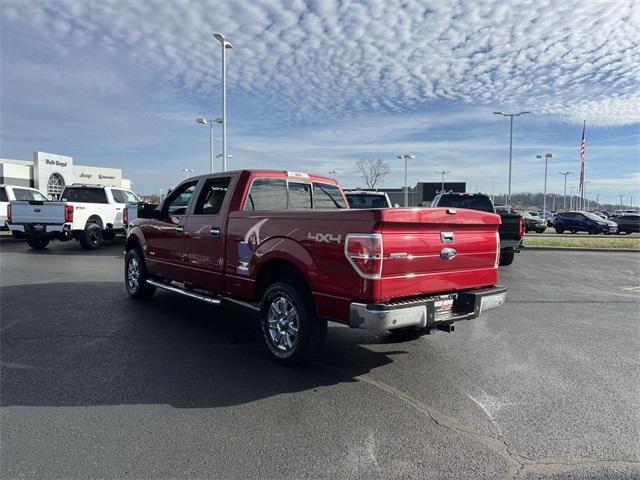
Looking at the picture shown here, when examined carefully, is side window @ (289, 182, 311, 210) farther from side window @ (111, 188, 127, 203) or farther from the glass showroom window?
the glass showroom window

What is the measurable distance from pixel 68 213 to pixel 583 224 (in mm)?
34575

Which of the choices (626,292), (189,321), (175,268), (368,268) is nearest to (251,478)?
(368,268)

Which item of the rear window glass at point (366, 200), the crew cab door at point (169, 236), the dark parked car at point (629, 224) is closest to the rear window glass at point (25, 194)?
the rear window glass at point (366, 200)

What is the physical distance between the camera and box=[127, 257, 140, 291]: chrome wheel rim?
25.5 feet

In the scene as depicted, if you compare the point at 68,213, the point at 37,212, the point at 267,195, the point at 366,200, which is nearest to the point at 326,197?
the point at 267,195

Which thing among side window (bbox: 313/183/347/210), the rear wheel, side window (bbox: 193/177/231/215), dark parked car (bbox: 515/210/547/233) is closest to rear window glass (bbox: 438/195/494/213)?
the rear wheel

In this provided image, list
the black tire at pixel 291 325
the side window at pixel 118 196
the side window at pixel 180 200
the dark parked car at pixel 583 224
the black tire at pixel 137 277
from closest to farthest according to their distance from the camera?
1. the black tire at pixel 291 325
2. the side window at pixel 180 200
3. the black tire at pixel 137 277
4. the side window at pixel 118 196
5. the dark parked car at pixel 583 224

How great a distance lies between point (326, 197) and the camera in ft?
22.2

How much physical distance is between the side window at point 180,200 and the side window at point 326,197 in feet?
5.73

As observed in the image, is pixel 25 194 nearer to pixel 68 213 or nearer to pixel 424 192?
pixel 68 213

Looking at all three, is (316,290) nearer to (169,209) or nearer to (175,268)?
(175,268)

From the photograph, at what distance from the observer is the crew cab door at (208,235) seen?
5738mm

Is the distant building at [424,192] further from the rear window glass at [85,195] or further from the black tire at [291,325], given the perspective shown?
the black tire at [291,325]

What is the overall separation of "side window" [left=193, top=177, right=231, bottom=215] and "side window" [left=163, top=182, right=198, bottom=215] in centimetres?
33
